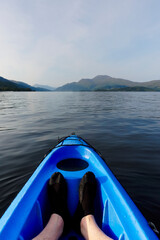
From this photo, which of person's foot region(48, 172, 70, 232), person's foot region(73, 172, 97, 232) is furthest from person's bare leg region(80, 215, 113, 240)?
person's foot region(48, 172, 70, 232)

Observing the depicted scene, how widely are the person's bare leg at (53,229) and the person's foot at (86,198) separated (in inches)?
13.6

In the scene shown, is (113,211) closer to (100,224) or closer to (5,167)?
(100,224)

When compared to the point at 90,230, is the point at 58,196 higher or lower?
higher

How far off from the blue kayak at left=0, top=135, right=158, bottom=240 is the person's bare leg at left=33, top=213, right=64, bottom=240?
214 mm

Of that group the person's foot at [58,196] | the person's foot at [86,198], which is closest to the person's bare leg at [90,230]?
the person's foot at [86,198]

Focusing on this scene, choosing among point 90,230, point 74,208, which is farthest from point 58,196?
point 90,230

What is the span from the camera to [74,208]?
282 cm

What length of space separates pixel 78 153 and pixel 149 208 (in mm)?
2357

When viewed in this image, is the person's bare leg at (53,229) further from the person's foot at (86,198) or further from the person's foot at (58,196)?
the person's foot at (86,198)

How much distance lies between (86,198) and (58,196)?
1.89 feet

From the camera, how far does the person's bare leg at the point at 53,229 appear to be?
1.95m

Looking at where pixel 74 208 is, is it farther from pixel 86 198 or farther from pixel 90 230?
pixel 90 230

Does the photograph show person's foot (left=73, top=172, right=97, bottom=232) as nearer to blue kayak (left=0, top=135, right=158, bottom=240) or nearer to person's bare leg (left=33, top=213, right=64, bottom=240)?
blue kayak (left=0, top=135, right=158, bottom=240)

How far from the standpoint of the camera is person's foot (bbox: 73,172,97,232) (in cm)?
247
